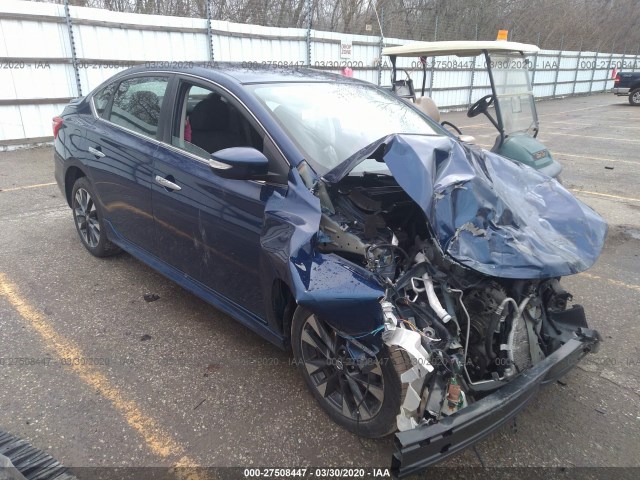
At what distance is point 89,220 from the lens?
440 centimetres

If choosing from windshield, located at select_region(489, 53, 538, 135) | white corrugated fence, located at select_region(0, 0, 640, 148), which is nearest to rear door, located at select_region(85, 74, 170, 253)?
windshield, located at select_region(489, 53, 538, 135)

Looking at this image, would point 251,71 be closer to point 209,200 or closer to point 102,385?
point 209,200

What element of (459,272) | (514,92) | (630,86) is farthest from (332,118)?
(630,86)

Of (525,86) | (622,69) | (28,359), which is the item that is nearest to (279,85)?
(28,359)

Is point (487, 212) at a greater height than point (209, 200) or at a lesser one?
greater

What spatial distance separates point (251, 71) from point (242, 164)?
1.11m

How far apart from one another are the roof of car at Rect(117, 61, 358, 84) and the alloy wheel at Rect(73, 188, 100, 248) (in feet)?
4.25

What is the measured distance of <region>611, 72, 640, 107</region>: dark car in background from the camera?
788 inches

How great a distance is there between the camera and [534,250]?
2.16 metres

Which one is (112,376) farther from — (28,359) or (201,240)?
(201,240)

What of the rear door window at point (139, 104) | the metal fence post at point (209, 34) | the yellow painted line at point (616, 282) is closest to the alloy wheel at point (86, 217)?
the rear door window at point (139, 104)

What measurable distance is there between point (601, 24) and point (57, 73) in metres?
34.7

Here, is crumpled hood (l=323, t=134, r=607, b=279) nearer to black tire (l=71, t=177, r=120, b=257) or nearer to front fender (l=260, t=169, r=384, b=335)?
front fender (l=260, t=169, r=384, b=335)

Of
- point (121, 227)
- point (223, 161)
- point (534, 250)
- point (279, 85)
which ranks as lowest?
point (121, 227)
